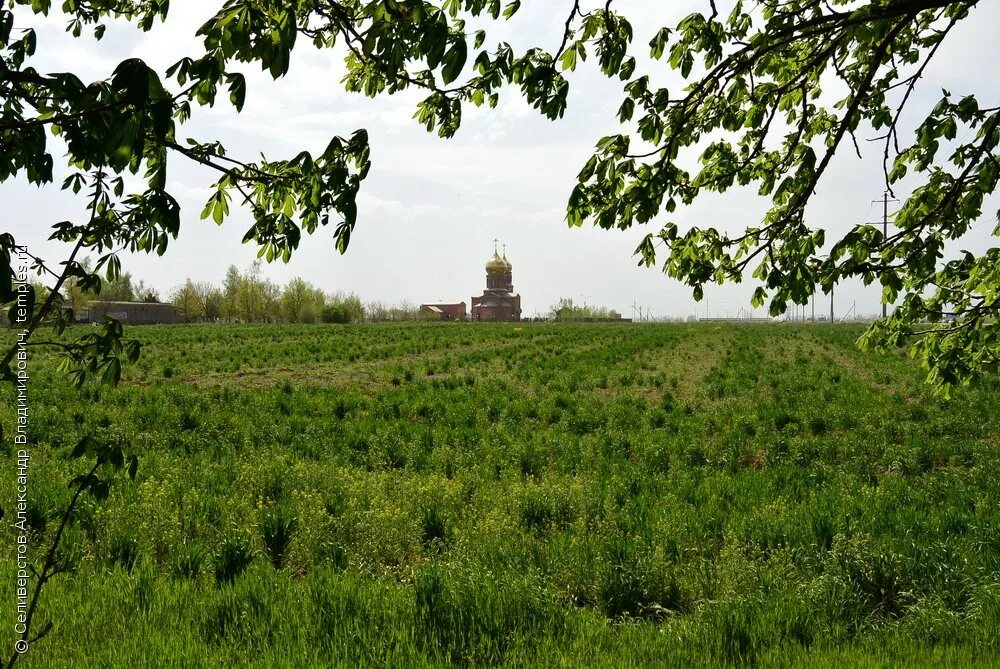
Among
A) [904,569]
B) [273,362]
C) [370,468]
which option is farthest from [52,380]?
[904,569]

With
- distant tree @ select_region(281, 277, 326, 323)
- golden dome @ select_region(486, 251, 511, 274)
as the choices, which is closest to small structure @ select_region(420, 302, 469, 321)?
golden dome @ select_region(486, 251, 511, 274)

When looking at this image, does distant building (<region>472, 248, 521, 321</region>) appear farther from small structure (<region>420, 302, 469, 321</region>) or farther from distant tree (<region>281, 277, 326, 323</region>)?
distant tree (<region>281, 277, 326, 323</region>)

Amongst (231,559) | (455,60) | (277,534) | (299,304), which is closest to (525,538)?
(277,534)

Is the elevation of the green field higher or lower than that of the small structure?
lower

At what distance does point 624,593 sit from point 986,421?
10460 mm

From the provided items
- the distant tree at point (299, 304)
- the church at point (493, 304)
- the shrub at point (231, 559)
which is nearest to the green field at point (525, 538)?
the shrub at point (231, 559)

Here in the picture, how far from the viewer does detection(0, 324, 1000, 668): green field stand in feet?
11.9

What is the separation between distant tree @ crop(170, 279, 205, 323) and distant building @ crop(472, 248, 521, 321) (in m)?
51.4

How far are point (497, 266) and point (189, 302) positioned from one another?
63.0 meters

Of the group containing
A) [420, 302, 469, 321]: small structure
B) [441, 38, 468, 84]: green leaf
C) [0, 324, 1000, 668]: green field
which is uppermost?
[420, 302, 469, 321]: small structure

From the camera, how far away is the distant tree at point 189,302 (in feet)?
320

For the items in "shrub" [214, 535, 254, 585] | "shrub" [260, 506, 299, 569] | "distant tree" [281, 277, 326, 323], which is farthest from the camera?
"distant tree" [281, 277, 326, 323]

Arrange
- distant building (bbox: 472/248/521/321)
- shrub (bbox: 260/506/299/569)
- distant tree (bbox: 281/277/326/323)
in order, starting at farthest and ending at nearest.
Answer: distant building (bbox: 472/248/521/321) < distant tree (bbox: 281/277/326/323) < shrub (bbox: 260/506/299/569)

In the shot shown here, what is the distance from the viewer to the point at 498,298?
128 m
